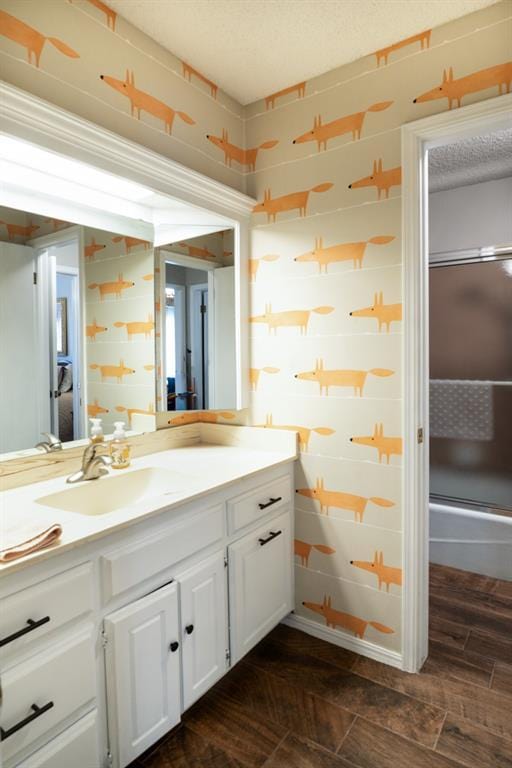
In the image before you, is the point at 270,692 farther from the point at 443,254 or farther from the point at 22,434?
the point at 443,254

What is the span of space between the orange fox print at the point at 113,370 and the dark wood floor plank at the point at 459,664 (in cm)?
173

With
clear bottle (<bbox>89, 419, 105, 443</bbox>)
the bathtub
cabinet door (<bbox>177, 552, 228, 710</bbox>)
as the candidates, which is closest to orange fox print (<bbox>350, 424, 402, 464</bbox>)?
cabinet door (<bbox>177, 552, 228, 710</bbox>)

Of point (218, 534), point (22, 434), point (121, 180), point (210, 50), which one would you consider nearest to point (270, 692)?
point (218, 534)

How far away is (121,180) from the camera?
1.63m

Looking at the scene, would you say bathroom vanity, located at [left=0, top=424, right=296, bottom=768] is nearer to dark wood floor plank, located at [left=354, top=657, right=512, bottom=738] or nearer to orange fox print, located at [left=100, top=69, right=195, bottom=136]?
dark wood floor plank, located at [left=354, top=657, right=512, bottom=738]

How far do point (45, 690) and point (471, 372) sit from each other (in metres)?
2.72

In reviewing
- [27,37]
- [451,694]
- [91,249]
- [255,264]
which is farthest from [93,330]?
[451,694]

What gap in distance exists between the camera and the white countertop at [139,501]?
1120 mm

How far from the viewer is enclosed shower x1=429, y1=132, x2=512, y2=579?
2.69 metres

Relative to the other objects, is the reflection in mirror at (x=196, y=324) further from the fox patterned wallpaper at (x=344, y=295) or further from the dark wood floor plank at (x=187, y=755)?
the dark wood floor plank at (x=187, y=755)

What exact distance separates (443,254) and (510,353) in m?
0.76

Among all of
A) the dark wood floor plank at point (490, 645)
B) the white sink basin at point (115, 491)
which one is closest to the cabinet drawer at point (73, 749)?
the white sink basin at point (115, 491)

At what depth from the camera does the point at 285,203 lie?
2.04 meters

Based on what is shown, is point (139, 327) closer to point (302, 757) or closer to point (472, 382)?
point (302, 757)
